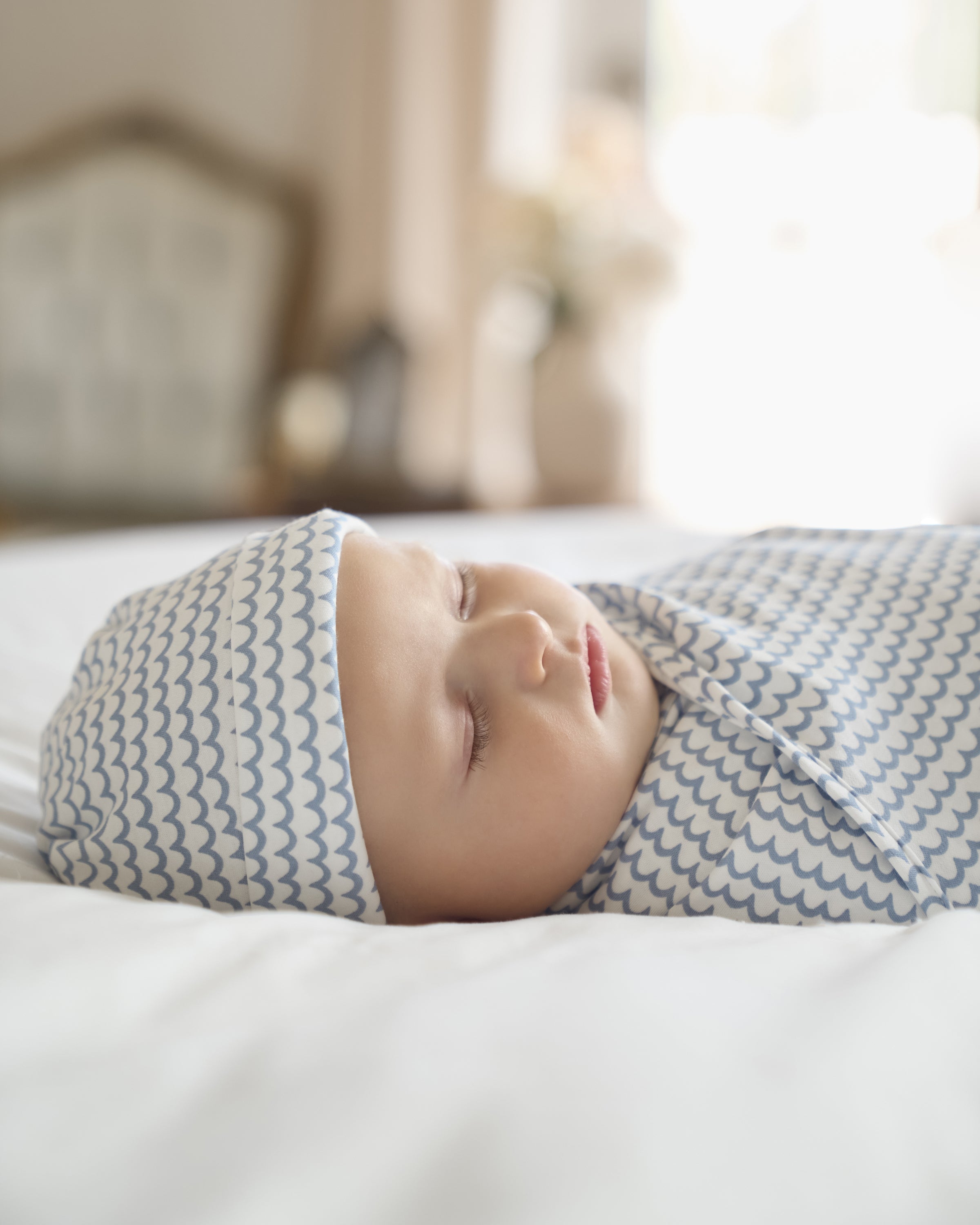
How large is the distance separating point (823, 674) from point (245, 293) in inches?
97.2

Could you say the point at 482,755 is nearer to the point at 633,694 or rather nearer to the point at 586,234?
the point at 633,694

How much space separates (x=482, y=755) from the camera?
65cm

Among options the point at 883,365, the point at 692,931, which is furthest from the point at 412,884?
the point at 883,365

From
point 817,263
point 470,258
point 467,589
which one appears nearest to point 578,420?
point 817,263

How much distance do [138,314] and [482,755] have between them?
247 cm

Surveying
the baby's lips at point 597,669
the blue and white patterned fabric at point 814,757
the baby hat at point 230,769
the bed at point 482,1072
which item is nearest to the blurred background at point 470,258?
the blue and white patterned fabric at point 814,757

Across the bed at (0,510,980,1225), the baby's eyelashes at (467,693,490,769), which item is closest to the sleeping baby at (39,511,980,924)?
the baby's eyelashes at (467,693,490,769)

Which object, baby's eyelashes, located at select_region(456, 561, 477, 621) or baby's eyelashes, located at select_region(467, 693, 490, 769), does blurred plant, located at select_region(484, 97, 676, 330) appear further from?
baby's eyelashes, located at select_region(467, 693, 490, 769)

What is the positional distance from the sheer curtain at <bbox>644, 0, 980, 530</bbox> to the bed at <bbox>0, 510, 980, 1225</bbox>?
1.76 m

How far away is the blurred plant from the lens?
231cm

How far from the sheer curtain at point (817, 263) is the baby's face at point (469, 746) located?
1.56 meters

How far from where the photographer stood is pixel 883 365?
2.35 meters

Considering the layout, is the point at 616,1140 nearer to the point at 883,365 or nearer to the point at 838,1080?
the point at 838,1080

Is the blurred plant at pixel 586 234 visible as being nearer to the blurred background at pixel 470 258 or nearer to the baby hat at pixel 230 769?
the blurred background at pixel 470 258
